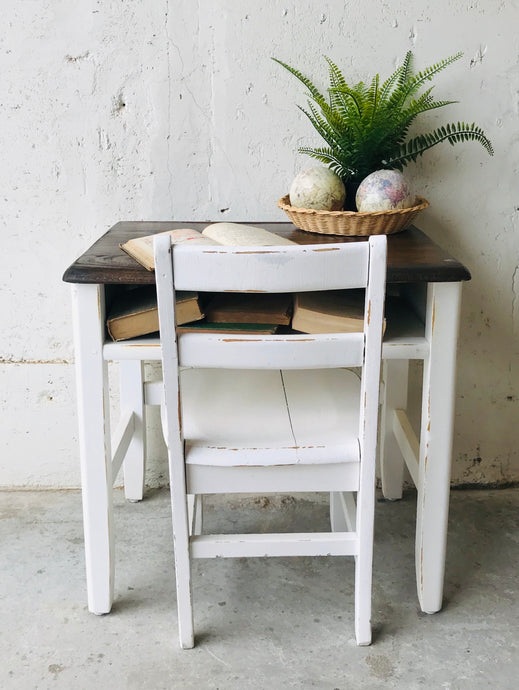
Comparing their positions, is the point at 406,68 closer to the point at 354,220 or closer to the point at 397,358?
the point at 354,220

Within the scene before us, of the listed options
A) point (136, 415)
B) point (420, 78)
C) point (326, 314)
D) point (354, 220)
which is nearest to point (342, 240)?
point (354, 220)

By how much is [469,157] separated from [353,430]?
94 cm

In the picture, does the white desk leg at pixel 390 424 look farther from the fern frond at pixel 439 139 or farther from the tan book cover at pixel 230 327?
the tan book cover at pixel 230 327


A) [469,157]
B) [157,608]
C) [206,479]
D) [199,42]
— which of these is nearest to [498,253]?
[469,157]

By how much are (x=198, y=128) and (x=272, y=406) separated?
0.84 metres

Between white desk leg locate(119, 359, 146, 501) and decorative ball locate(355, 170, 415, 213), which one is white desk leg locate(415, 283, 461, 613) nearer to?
decorative ball locate(355, 170, 415, 213)

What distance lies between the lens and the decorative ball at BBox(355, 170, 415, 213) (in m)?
1.74

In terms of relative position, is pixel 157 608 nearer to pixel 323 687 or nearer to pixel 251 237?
pixel 323 687

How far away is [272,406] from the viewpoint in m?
1.63

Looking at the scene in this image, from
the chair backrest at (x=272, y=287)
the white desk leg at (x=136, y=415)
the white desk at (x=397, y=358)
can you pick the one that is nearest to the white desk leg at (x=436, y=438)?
the white desk at (x=397, y=358)

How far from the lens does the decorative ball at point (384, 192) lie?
174 cm

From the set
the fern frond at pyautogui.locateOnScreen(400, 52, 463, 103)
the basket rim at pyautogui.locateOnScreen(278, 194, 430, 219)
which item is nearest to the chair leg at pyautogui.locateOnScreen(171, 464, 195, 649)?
the basket rim at pyautogui.locateOnScreen(278, 194, 430, 219)

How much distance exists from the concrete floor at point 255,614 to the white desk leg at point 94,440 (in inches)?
4.4

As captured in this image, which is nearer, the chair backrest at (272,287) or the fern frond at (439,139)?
the chair backrest at (272,287)
